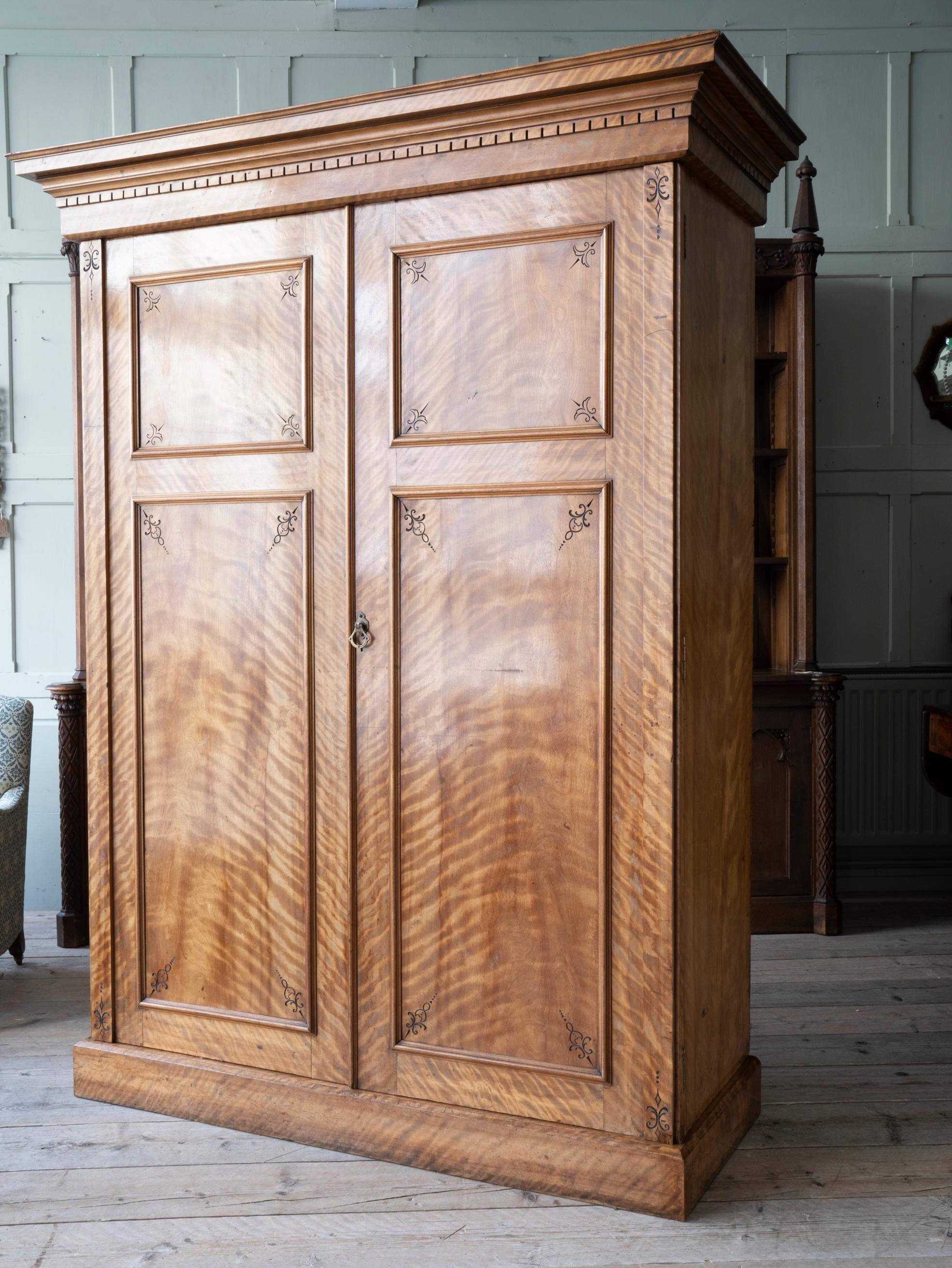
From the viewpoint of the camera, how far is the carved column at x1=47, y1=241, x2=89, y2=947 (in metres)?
4.02

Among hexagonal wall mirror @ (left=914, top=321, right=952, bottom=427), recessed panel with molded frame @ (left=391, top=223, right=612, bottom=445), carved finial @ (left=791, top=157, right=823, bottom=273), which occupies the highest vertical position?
carved finial @ (left=791, top=157, right=823, bottom=273)

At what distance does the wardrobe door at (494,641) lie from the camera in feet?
7.73

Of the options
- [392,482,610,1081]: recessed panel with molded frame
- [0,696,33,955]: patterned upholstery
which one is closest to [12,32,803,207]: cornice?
[392,482,610,1081]: recessed panel with molded frame

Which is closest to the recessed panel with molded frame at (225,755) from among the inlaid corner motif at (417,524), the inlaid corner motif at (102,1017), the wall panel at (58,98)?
the inlaid corner motif at (102,1017)

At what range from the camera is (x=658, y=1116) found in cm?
231

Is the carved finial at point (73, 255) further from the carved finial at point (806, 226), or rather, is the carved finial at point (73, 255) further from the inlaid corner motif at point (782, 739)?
the inlaid corner motif at point (782, 739)

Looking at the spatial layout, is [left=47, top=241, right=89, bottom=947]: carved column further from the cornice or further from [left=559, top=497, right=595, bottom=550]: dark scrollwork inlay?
[left=559, top=497, right=595, bottom=550]: dark scrollwork inlay

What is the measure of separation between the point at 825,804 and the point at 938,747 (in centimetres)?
63

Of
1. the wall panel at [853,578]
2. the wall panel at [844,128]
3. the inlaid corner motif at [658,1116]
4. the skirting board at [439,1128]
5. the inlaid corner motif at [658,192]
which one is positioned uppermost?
the wall panel at [844,128]

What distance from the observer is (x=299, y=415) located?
8.63 feet

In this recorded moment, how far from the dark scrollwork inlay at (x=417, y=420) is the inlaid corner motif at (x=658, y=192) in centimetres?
63

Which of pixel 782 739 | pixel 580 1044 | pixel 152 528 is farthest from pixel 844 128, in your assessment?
pixel 580 1044

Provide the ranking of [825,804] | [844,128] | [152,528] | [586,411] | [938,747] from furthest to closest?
[844,128] → [825,804] → [938,747] → [152,528] → [586,411]

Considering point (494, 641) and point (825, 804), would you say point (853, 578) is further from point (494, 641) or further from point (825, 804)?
point (494, 641)
